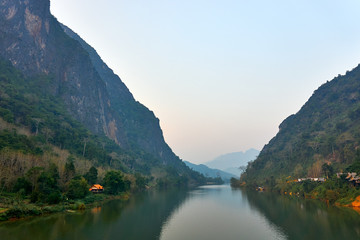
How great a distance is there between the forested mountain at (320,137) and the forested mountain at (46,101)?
220ft

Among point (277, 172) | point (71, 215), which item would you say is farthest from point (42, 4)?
point (277, 172)

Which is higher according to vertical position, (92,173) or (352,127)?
(352,127)

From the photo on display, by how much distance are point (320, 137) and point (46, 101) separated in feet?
413

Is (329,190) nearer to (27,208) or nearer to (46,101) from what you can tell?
(27,208)

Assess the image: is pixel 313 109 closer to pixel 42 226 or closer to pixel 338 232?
pixel 338 232

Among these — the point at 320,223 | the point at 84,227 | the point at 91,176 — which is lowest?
the point at 84,227

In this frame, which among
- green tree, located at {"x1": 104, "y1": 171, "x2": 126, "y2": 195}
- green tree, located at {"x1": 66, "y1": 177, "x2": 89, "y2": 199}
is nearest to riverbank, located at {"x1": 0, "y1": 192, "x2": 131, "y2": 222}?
green tree, located at {"x1": 66, "y1": 177, "x2": 89, "y2": 199}

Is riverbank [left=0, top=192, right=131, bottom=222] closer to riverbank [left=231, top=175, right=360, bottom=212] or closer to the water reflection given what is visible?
the water reflection

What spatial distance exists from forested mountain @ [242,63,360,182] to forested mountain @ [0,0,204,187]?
6692 centimetres

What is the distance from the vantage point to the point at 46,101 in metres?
124

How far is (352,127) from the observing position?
9575 centimetres

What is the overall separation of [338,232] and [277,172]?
293 feet

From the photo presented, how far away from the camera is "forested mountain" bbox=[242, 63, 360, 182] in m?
84.7

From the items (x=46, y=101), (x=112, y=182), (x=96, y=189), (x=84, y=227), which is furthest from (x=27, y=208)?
(x=46, y=101)
